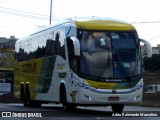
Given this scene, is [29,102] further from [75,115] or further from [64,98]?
[75,115]

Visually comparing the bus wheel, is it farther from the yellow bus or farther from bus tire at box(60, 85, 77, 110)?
bus tire at box(60, 85, 77, 110)

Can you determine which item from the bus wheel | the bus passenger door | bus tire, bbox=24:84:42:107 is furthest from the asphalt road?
bus tire, bbox=24:84:42:107

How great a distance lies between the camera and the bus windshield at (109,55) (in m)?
17.9

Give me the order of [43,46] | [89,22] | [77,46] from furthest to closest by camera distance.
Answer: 1. [43,46]
2. [89,22]
3. [77,46]

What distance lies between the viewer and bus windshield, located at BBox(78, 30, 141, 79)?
17.9 m

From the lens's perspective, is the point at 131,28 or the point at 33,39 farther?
the point at 33,39

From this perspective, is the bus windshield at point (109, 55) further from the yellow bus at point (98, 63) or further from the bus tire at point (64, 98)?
the bus tire at point (64, 98)

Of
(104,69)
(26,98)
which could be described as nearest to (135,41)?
(104,69)

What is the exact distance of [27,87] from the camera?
26.6m

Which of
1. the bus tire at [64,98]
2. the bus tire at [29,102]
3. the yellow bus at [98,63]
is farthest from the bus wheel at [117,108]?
the bus tire at [29,102]

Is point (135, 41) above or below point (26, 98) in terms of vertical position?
above

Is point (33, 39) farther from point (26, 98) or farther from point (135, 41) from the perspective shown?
point (135, 41)

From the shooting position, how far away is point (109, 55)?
18.1m

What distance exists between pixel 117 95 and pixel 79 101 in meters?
1.48
